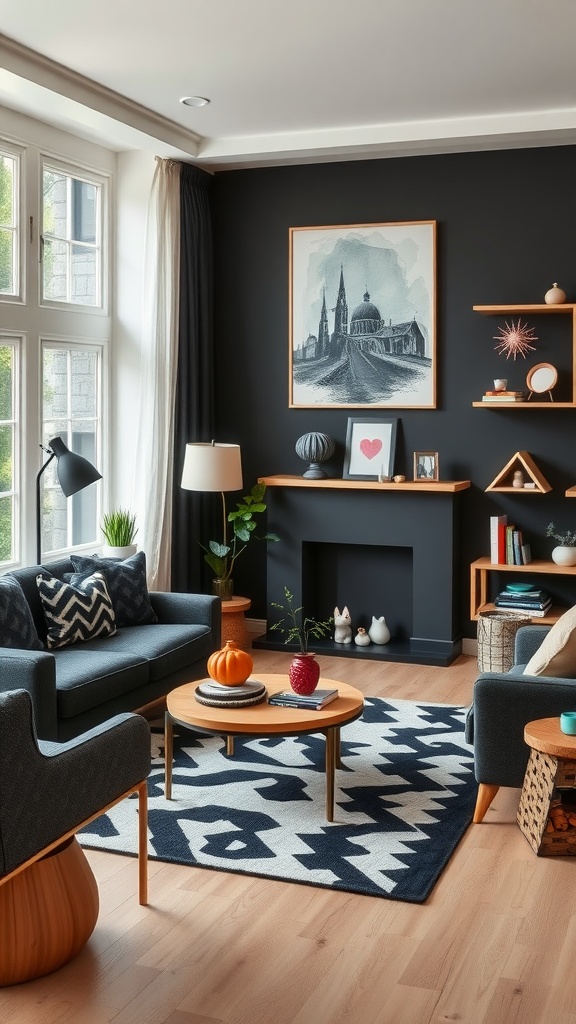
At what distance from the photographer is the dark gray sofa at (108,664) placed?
13.3 ft

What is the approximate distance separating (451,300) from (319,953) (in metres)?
4.38

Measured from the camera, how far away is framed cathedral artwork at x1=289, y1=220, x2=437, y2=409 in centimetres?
648

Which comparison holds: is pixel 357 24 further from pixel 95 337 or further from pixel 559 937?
pixel 559 937

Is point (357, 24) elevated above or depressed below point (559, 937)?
above

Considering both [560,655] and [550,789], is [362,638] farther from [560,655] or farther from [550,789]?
[550,789]

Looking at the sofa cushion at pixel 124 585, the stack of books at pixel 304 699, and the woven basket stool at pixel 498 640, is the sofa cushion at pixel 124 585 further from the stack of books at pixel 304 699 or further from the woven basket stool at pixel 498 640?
the woven basket stool at pixel 498 640

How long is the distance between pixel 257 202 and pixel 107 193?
3.19ft

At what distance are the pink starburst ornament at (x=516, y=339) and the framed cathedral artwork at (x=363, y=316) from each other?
419 millimetres

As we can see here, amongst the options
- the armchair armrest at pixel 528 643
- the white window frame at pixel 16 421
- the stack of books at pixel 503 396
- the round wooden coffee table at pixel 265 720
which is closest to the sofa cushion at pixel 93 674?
the round wooden coffee table at pixel 265 720

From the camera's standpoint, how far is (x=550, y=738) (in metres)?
3.52

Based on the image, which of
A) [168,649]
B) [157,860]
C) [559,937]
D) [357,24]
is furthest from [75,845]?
[357,24]

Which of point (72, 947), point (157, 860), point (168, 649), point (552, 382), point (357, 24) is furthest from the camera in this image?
point (552, 382)

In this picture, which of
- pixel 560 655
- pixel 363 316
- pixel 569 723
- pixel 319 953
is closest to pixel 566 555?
pixel 363 316

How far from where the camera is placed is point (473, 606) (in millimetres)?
6223
